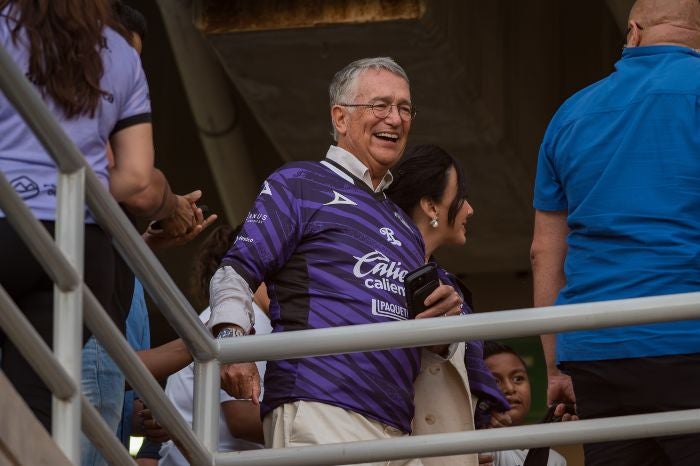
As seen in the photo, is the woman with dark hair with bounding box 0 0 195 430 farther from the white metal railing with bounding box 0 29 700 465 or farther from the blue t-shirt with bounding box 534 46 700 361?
the blue t-shirt with bounding box 534 46 700 361

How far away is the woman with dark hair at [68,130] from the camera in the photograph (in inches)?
129

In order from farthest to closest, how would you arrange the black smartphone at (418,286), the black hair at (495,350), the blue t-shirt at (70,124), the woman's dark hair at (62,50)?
the black hair at (495,350), the black smartphone at (418,286), the woman's dark hair at (62,50), the blue t-shirt at (70,124)

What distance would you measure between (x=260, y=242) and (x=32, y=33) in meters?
1.00

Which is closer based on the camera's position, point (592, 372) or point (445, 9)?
point (592, 372)

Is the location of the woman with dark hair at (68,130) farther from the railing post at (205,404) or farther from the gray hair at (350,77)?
the gray hair at (350,77)

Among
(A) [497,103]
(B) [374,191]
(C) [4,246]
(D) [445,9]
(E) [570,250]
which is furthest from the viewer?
(A) [497,103]

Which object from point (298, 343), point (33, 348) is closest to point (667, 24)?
point (298, 343)

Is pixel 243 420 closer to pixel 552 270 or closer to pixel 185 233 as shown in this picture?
pixel 185 233

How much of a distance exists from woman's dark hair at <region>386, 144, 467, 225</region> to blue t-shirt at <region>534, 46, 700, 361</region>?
944mm

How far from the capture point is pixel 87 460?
369cm

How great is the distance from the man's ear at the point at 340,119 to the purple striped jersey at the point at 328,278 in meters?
0.29

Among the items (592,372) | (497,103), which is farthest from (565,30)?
(592,372)

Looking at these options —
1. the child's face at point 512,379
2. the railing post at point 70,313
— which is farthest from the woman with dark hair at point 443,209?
the railing post at point 70,313

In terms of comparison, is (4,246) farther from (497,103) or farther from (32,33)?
(497,103)
